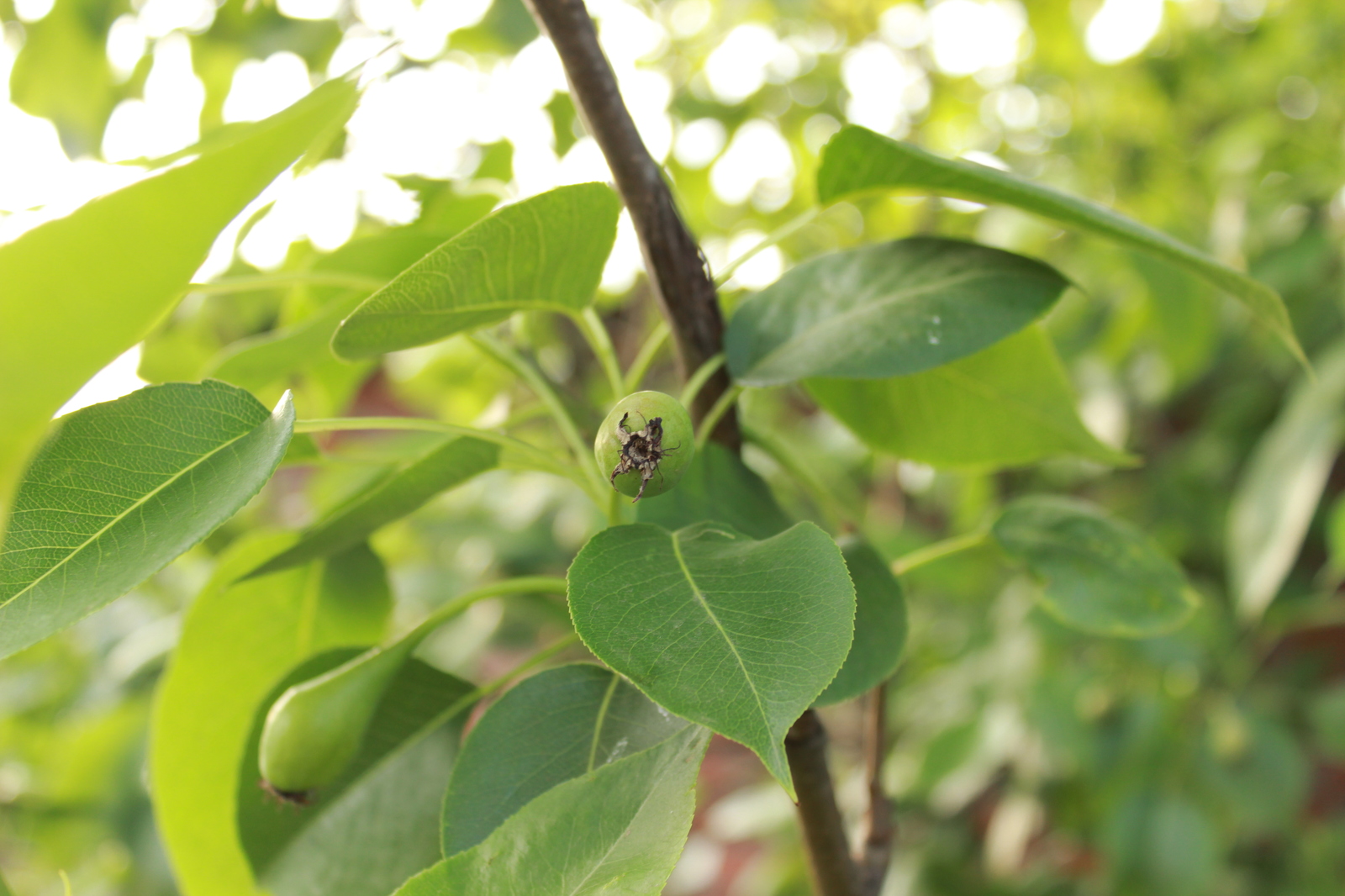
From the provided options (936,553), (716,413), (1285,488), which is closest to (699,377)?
(716,413)

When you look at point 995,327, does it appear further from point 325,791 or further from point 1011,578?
point 1011,578

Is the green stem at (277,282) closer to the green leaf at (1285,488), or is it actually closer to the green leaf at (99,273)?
the green leaf at (99,273)

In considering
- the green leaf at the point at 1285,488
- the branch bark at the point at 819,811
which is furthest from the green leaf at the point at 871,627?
the green leaf at the point at 1285,488

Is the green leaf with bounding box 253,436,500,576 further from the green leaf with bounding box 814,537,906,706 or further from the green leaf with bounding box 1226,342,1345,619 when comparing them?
the green leaf with bounding box 1226,342,1345,619

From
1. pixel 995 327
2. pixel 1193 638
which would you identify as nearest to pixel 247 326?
pixel 995 327

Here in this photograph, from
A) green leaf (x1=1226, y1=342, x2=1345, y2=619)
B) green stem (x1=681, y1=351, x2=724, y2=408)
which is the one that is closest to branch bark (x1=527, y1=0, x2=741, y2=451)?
green stem (x1=681, y1=351, x2=724, y2=408)

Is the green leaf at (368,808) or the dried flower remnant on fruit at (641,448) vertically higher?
the dried flower remnant on fruit at (641,448)
